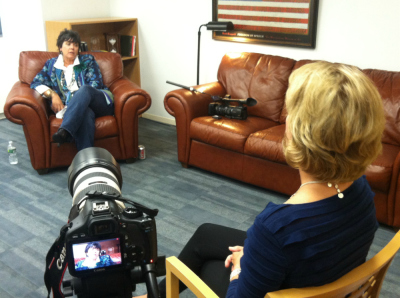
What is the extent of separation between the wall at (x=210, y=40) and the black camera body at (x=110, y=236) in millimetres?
2585

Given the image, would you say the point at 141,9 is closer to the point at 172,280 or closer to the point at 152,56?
the point at 152,56

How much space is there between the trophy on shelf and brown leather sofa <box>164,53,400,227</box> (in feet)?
4.68

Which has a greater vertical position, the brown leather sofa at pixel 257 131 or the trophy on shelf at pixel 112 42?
the trophy on shelf at pixel 112 42

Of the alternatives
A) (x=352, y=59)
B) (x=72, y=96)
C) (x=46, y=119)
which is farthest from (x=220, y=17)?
(x=46, y=119)

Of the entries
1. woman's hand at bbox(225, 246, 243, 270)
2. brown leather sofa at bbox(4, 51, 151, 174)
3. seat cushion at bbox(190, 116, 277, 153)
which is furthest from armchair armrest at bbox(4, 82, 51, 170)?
woman's hand at bbox(225, 246, 243, 270)

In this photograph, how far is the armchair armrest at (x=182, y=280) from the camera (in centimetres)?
115

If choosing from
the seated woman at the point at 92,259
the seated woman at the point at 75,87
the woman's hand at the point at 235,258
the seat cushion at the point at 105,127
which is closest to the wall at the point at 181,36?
the seated woman at the point at 75,87

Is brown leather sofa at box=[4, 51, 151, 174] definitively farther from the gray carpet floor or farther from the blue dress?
the blue dress

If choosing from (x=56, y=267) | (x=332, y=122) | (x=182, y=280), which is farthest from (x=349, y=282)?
(x=56, y=267)

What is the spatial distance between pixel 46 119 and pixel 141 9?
1846mm

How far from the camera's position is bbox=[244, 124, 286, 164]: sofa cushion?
2805 mm

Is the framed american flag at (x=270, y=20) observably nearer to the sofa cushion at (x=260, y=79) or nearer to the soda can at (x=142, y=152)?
the sofa cushion at (x=260, y=79)

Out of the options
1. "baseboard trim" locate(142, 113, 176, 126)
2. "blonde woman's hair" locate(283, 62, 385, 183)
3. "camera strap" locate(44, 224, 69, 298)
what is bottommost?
"baseboard trim" locate(142, 113, 176, 126)

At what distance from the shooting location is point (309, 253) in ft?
3.10
